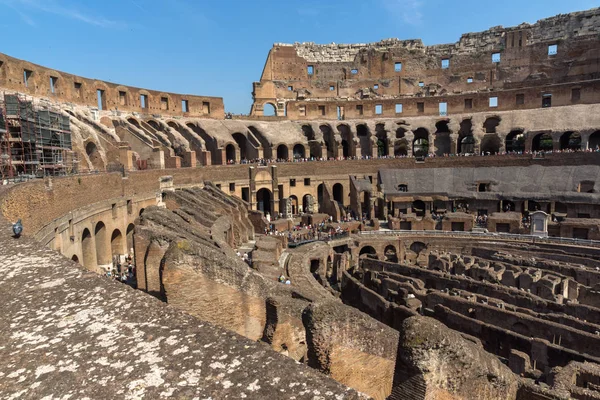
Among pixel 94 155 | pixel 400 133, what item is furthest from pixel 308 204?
pixel 94 155

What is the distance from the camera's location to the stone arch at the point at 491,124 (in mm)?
36375

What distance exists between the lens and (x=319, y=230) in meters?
26.6

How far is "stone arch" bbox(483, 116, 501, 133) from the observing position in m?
36.4

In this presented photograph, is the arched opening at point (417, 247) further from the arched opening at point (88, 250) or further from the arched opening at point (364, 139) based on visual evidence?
the arched opening at point (88, 250)

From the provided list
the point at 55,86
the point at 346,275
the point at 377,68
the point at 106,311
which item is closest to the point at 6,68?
the point at 55,86

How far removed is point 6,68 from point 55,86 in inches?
181

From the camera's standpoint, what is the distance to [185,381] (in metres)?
2.48

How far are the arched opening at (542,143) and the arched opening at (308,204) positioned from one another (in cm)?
2072

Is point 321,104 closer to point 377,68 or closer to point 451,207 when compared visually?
point 377,68

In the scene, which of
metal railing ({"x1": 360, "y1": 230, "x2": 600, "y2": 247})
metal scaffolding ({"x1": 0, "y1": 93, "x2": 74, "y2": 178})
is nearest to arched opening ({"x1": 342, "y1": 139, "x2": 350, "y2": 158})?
metal railing ({"x1": 360, "y1": 230, "x2": 600, "y2": 247})

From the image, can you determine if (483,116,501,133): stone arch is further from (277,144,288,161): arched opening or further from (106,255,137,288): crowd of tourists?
(106,255,137,288): crowd of tourists

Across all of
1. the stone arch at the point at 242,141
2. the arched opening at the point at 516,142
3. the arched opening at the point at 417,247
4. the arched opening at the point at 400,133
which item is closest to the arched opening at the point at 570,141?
the arched opening at the point at 516,142

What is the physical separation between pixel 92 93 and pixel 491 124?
33.3m

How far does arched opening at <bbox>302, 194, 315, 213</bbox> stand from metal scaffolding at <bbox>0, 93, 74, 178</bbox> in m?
18.1
